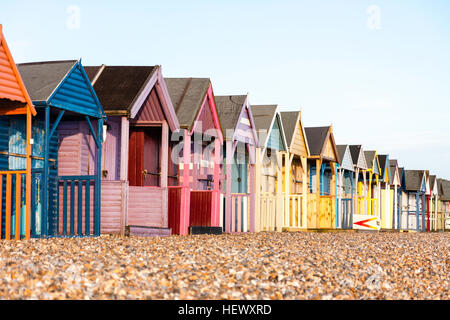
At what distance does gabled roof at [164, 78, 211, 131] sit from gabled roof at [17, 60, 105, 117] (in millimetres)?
3445

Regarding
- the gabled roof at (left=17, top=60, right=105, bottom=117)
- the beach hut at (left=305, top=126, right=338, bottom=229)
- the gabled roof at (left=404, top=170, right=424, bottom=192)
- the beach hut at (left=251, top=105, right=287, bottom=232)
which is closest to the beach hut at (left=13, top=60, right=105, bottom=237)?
the gabled roof at (left=17, top=60, right=105, bottom=117)

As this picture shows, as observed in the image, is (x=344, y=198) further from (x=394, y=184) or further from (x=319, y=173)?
(x=394, y=184)


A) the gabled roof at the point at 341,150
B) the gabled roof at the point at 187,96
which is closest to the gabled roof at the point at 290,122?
the gabled roof at the point at 341,150

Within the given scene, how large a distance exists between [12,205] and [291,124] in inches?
Result: 582

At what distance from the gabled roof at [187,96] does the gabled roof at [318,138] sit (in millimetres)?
10673

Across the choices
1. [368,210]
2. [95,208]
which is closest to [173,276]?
[95,208]

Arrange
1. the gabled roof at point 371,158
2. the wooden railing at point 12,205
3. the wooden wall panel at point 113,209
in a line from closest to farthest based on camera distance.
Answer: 1. the wooden railing at point 12,205
2. the wooden wall panel at point 113,209
3. the gabled roof at point 371,158

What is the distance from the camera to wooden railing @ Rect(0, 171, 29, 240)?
40.7 feet

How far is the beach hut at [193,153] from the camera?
17.1 meters

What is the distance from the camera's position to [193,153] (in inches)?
810

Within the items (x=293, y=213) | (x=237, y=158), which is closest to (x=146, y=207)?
(x=237, y=158)

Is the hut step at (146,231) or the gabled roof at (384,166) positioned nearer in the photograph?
the hut step at (146,231)

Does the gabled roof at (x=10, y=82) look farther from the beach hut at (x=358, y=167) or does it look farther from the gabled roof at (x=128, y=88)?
the beach hut at (x=358, y=167)
